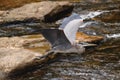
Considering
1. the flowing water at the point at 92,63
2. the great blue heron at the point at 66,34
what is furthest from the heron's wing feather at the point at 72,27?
the flowing water at the point at 92,63

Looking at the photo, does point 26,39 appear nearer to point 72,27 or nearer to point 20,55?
point 20,55

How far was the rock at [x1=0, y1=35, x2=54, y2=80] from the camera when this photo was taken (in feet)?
23.5

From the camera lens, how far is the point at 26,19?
11.6m

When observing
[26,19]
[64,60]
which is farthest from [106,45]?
[26,19]

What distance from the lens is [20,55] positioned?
750cm

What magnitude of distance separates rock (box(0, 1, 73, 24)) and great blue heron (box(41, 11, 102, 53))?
15.2 ft

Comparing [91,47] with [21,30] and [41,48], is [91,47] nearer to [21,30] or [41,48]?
[41,48]

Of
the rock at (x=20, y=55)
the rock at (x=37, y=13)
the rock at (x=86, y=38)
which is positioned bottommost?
the rock at (x=37, y=13)

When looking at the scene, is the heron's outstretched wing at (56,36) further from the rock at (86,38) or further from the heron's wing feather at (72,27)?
the rock at (86,38)

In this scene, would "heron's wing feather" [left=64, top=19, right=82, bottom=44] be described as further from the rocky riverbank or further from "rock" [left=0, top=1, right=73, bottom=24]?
"rock" [left=0, top=1, right=73, bottom=24]

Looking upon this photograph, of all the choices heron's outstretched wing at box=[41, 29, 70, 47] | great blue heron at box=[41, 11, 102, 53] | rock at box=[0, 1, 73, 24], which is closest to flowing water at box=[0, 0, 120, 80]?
great blue heron at box=[41, 11, 102, 53]

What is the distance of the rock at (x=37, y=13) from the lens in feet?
38.2

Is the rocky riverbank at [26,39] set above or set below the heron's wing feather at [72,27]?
below

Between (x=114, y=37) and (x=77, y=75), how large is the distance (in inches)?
104
